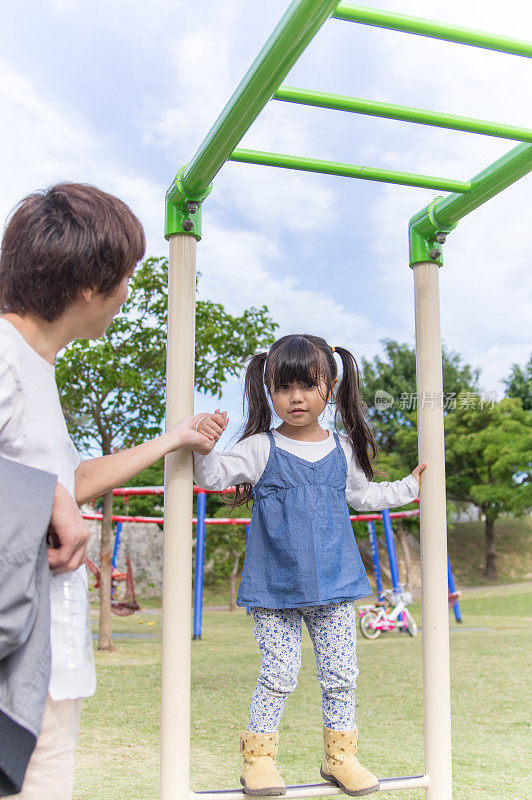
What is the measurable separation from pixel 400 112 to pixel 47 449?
55.0 inches

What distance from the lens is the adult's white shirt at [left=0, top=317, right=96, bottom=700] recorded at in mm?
1348

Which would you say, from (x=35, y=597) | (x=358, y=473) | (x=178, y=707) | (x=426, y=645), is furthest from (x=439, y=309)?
(x=35, y=597)

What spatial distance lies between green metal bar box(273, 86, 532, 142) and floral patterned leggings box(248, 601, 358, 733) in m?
1.45

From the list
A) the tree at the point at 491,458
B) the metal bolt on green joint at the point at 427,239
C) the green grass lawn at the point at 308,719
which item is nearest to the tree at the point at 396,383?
the tree at the point at 491,458

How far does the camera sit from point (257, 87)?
74.0 inches

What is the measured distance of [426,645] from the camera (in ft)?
8.39

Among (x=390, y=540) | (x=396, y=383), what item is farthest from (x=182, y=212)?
(x=396, y=383)

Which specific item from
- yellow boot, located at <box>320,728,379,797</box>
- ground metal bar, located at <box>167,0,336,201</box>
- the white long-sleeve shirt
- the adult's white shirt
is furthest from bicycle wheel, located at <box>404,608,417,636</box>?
the adult's white shirt

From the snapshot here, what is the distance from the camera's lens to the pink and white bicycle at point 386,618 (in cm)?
1029

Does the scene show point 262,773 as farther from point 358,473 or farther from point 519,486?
point 519,486

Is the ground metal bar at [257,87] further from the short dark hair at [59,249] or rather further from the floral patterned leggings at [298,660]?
the floral patterned leggings at [298,660]

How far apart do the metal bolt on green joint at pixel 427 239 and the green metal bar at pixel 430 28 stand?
854 mm

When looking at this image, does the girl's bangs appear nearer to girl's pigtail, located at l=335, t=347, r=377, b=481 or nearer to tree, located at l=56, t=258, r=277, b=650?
girl's pigtail, located at l=335, t=347, r=377, b=481

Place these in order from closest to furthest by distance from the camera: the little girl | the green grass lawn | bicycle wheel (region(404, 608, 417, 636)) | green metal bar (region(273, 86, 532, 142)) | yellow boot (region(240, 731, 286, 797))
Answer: green metal bar (region(273, 86, 532, 142))
yellow boot (region(240, 731, 286, 797))
the little girl
the green grass lawn
bicycle wheel (region(404, 608, 417, 636))
